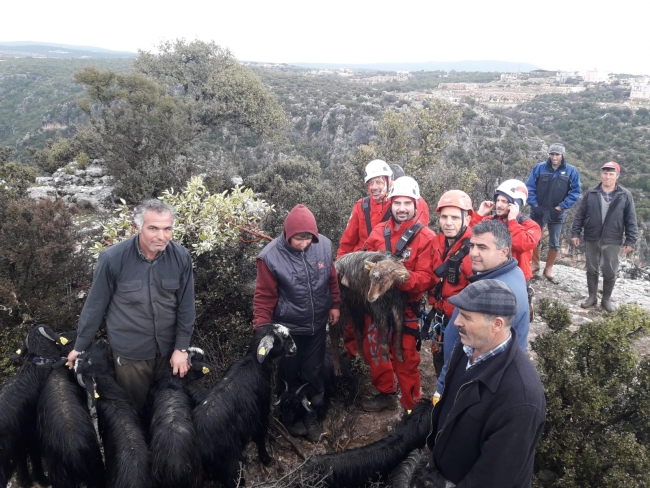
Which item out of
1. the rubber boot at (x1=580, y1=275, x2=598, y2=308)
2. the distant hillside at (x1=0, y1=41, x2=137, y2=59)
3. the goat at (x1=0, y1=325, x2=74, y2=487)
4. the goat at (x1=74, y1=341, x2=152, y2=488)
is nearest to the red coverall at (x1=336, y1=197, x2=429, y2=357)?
the goat at (x1=74, y1=341, x2=152, y2=488)

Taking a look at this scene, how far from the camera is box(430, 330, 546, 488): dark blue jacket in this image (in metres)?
1.99

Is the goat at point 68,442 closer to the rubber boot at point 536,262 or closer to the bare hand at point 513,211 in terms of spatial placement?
the bare hand at point 513,211

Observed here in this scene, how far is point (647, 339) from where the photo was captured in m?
6.38

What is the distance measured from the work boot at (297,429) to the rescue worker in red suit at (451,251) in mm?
1811

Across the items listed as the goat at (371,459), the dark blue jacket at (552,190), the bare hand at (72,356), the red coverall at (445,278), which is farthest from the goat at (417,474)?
the dark blue jacket at (552,190)

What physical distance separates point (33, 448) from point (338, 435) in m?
2.89

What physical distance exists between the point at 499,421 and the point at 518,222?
2966 mm

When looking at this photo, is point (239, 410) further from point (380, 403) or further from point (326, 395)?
point (380, 403)

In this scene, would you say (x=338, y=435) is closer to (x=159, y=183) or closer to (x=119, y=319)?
(x=119, y=319)

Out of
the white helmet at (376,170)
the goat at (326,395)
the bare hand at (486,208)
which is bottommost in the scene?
the goat at (326,395)

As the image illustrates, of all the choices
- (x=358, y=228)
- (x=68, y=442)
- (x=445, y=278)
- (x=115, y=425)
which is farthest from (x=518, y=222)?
(x=68, y=442)

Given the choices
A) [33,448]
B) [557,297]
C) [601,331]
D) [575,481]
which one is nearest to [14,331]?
[33,448]

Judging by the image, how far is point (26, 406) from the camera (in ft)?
11.8

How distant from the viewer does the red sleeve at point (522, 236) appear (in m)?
4.09
